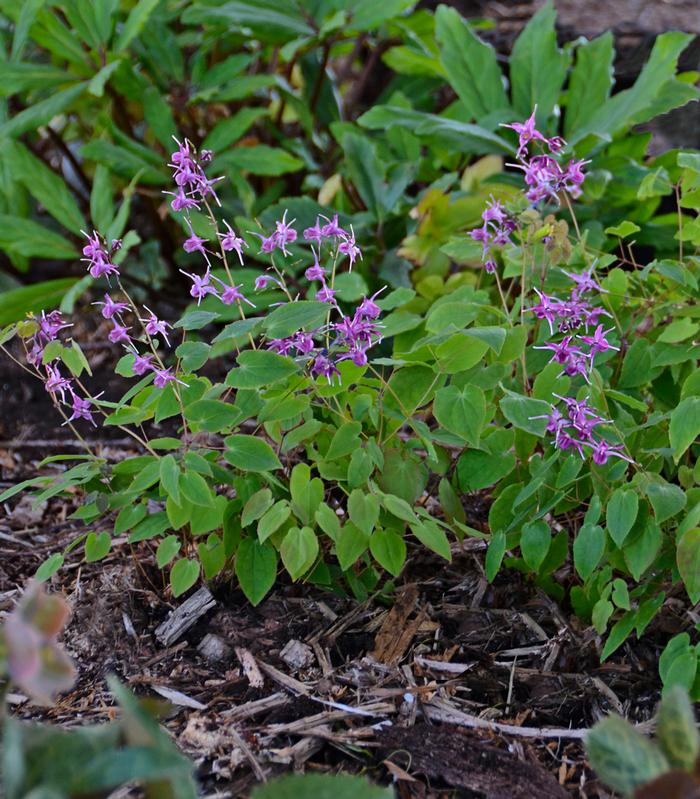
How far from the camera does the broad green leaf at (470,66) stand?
8.82ft

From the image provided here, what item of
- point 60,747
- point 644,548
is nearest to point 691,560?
point 644,548

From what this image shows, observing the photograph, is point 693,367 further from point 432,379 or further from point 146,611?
point 146,611

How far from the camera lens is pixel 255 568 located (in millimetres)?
1607

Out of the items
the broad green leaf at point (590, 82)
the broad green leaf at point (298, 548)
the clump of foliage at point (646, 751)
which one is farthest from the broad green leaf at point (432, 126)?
the clump of foliage at point (646, 751)

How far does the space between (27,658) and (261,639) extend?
2.67 feet

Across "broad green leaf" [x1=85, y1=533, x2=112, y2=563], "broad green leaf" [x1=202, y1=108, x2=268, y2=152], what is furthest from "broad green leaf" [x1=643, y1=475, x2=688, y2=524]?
"broad green leaf" [x1=202, y1=108, x2=268, y2=152]

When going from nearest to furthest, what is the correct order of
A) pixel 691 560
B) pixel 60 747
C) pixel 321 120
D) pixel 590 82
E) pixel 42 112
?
pixel 60 747 → pixel 691 560 → pixel 42 112 → pixel 590 82 → pixel 321 120

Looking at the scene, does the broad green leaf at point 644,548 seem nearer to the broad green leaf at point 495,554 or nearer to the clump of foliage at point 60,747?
the broad green leaf at point 495,554

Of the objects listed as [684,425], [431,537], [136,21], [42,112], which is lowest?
[431,537]

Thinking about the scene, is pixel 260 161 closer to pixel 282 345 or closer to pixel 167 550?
pixel 282 345

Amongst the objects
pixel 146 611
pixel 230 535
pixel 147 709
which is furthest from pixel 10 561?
pixel 147 709

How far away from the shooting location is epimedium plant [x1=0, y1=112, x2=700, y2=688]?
4.85 feet

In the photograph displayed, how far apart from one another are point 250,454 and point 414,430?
0.96 feet

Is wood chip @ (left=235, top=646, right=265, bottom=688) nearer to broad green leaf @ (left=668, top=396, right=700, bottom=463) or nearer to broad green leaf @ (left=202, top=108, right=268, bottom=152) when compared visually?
broad green leaf @ (left=668, top=396, right=700, bottom=463)
